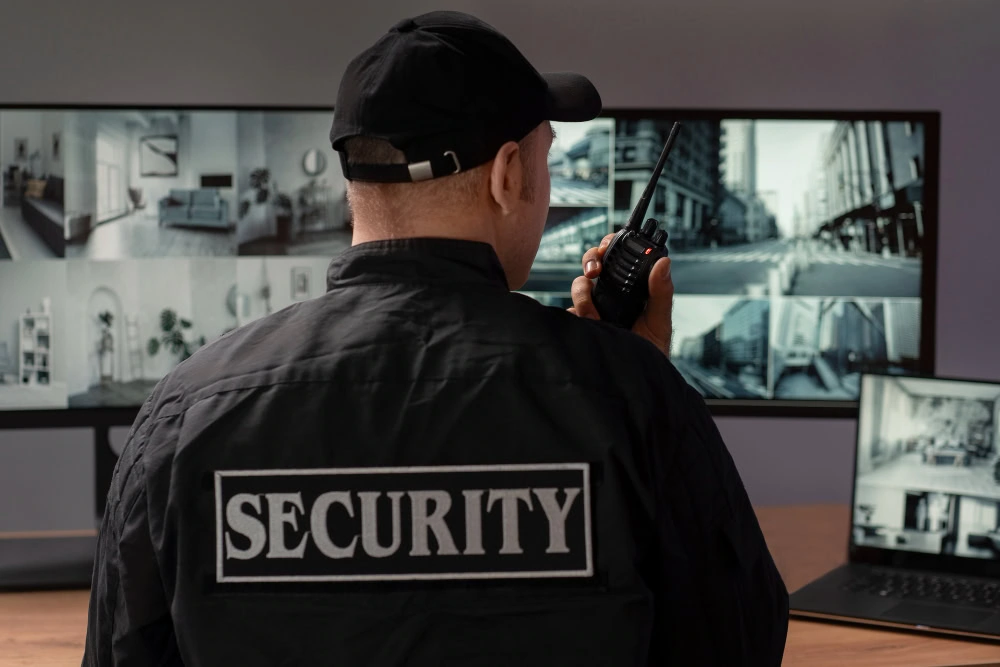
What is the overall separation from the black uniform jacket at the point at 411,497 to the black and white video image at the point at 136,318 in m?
0.73

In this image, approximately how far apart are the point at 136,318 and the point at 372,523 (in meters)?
0.83

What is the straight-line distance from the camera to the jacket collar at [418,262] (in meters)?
0.72

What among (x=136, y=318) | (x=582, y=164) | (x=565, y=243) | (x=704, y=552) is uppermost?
(x=582, y=164)

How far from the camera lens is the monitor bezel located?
1.35m

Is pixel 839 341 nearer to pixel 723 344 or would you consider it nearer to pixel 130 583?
pixel 723 344

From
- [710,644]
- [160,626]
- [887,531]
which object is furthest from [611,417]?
[887,531]

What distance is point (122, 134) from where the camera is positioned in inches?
54.4

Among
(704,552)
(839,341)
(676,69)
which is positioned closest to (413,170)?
(704,552)

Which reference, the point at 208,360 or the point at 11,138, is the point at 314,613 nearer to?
the point at 208,360

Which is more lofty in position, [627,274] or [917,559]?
[627,274]

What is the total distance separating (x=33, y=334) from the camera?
1381mm

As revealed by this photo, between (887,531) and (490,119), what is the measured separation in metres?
0.94

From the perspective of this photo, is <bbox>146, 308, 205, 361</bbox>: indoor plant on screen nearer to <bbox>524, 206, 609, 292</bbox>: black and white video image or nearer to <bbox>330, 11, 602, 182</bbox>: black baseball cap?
<bbox>524, 206, 609, 292</bbox>: black and white video image

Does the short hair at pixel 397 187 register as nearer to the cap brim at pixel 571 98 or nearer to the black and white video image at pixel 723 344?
the cap brim at pixel 571 98
